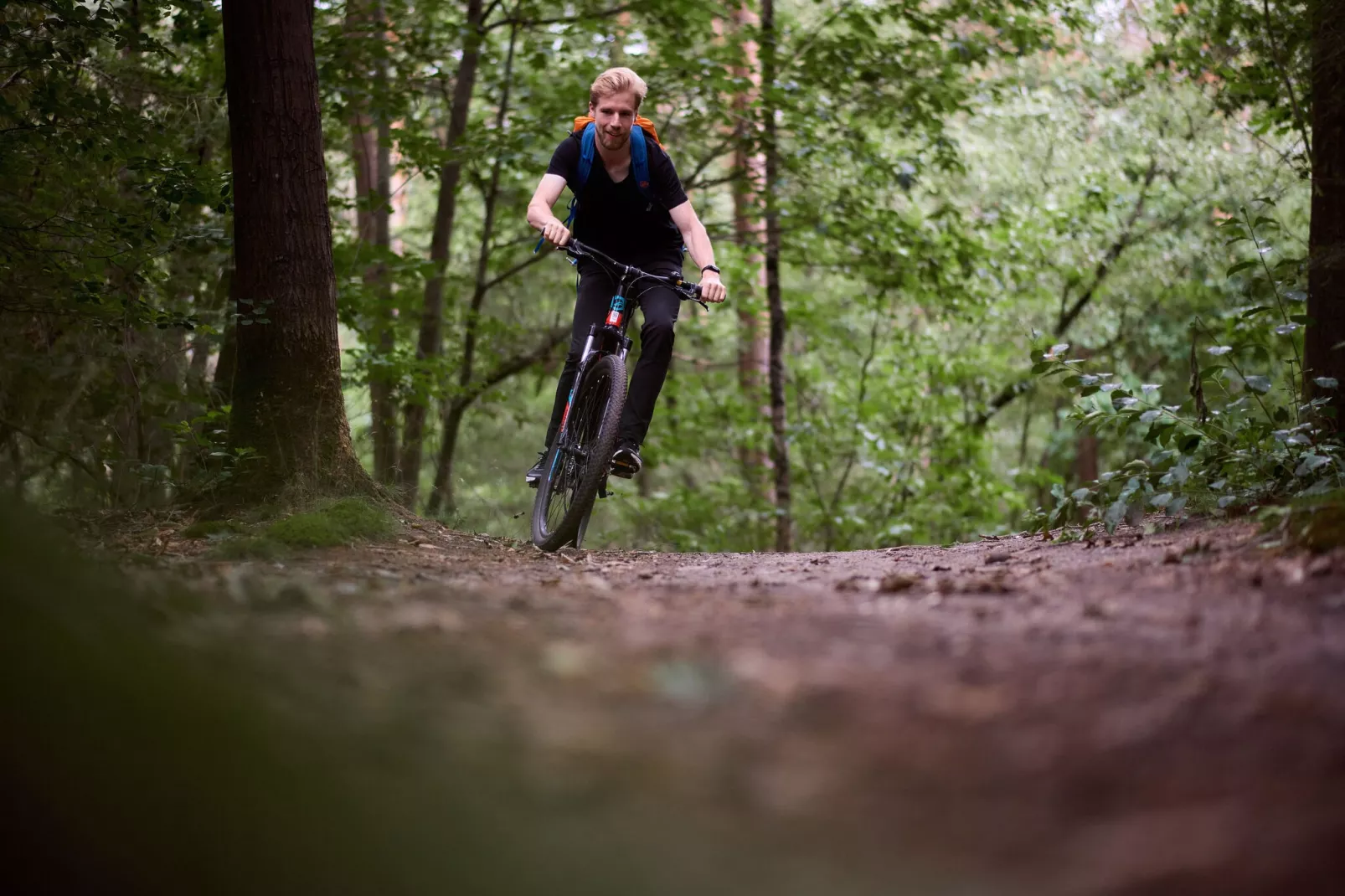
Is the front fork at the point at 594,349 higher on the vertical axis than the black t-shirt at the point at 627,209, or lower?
lower

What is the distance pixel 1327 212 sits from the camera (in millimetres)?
5324

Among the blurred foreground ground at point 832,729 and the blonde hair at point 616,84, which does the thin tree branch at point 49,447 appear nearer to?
the blurred foreground ground at point 832,729

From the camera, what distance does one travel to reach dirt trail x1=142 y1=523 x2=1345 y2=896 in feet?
4.50

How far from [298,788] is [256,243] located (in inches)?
173

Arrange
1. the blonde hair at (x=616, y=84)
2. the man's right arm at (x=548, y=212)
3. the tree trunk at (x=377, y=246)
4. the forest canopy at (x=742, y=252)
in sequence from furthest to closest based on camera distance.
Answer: the tree trunk at (x=377, y=246), the forest canopy at (x=742, y=252), the blonde hair at (x=616, y=84), the man's right arm at (x=548, y=212)

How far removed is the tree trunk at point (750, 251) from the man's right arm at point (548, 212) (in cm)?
503

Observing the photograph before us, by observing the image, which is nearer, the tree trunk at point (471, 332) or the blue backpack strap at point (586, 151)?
the blue backpack strap at point (586, 151)

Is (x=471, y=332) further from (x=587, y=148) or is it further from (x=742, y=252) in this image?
(x=587, y=148)

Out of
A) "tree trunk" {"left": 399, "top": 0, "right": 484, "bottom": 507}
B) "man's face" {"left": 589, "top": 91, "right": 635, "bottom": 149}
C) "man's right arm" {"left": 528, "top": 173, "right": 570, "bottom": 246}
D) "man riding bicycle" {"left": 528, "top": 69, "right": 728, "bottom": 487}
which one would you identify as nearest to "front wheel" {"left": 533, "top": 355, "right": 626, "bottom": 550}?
"man riding bicycle" {"left": 528, "top": 69, "right": 728, "bottom": 487}

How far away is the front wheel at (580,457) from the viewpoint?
5.21 metres

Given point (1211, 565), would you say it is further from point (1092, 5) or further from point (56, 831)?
point (1092, 5)

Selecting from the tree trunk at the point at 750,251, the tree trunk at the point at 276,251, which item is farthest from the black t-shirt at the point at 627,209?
the tree trunk at the point at 750,251

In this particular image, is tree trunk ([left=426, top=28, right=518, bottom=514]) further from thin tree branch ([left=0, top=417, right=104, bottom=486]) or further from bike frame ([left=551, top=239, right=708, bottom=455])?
bike frame ([left=551, top=239, right=708, bottom=455])

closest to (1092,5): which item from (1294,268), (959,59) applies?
(959,59)
